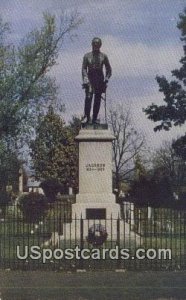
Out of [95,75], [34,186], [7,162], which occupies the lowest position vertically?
[34,186]

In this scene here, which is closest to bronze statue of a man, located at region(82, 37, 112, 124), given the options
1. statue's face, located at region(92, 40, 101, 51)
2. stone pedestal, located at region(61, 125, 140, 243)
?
statue's face, located at region(92, 40, 101, 51)

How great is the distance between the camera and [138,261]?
15234 millimetres

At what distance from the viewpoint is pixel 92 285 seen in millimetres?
11938

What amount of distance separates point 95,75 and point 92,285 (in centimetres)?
817

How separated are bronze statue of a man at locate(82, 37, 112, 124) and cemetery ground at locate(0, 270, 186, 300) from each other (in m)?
6.52

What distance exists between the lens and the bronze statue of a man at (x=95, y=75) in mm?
18547

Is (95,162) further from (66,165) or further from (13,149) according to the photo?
(66,165)

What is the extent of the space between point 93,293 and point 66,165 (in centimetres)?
5673

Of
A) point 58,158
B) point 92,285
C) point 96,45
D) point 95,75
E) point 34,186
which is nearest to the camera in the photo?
point 92,285

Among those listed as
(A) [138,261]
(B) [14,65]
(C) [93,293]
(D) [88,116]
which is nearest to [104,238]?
(A) [138,261]

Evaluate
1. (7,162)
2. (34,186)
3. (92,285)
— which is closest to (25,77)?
(7,162)

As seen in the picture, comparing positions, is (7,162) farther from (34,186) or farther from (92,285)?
(34,186)

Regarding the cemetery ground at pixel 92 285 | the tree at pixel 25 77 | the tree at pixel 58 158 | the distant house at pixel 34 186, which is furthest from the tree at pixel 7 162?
the distant house at pixel 34 186

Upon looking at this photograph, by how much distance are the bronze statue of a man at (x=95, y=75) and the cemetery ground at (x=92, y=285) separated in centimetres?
652
